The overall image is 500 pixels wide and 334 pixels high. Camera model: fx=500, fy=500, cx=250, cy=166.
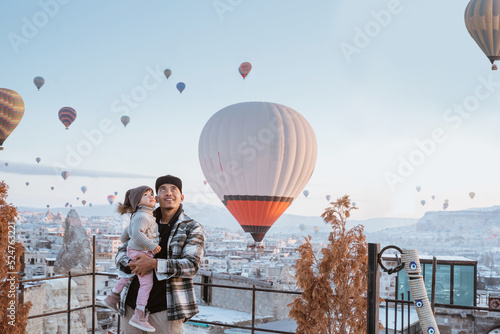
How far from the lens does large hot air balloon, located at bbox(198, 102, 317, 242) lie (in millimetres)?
16031

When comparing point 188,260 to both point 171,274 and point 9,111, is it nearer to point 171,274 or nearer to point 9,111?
point 171,274

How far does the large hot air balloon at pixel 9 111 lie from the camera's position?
74.3 ft

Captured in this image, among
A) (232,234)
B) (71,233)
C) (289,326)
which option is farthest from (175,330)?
(232,234)

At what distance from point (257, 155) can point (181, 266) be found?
13.1 meters

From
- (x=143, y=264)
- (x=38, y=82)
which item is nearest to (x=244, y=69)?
(x=38, y=82)

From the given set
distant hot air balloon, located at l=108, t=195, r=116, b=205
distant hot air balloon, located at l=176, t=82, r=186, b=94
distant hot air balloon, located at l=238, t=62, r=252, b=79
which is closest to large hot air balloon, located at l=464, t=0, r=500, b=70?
distant hot air balloon, located at l=238, t=62, r=252, b=79

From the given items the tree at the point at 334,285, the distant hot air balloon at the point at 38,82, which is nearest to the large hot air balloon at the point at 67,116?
the distant hot air balloon at the point at 38,82

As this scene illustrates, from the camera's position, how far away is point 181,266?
3.02m

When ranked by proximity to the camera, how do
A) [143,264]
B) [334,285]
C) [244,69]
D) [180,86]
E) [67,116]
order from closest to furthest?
[143,264] < [334,285] < [244,69] < [180,86] < [67,116]

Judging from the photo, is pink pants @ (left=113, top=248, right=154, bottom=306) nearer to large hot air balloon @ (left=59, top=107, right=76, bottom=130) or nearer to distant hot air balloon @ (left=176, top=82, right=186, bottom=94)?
distant hot air balloon @ (left=176, top=82, right=186, bottom=94)

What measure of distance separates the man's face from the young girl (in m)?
0.09

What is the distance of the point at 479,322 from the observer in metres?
15.1

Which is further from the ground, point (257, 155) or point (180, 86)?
point (180, 86)

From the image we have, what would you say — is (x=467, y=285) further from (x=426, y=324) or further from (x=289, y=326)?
(x=426, y=324)
